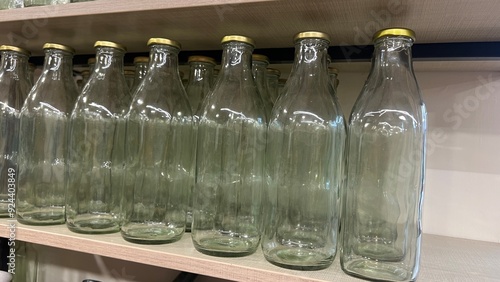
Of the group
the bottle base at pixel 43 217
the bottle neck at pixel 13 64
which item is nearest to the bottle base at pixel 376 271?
the bottle base at pixel 43 217

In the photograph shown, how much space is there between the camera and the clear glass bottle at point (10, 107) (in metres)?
0.82

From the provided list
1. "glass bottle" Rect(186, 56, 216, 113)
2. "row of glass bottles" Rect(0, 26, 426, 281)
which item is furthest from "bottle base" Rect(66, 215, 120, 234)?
"glass bottle" Rect(186, 56, 216, 113)

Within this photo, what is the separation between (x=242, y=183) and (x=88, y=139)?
319 mm

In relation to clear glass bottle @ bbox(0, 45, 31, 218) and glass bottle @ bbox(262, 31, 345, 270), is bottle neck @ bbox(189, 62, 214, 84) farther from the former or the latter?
clear glass bottle @ bbox(0, 45, 31, 218)

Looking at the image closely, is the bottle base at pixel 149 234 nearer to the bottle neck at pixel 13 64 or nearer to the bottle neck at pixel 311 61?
the bottle neck at pixel 311 61

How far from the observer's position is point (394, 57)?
0.56 m

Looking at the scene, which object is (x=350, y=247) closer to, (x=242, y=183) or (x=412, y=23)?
(x=242, y=183)

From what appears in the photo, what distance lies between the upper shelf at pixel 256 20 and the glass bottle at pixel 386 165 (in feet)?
0.25

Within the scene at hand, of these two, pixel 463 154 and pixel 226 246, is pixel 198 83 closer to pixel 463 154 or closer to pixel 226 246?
pixel 226 246

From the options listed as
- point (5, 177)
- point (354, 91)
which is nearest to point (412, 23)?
point (354, 91)

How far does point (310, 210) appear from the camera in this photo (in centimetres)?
60

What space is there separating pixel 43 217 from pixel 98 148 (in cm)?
18

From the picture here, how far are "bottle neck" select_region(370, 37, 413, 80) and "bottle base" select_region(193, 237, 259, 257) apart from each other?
1.11 ft

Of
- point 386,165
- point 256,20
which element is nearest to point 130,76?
point 256,20
